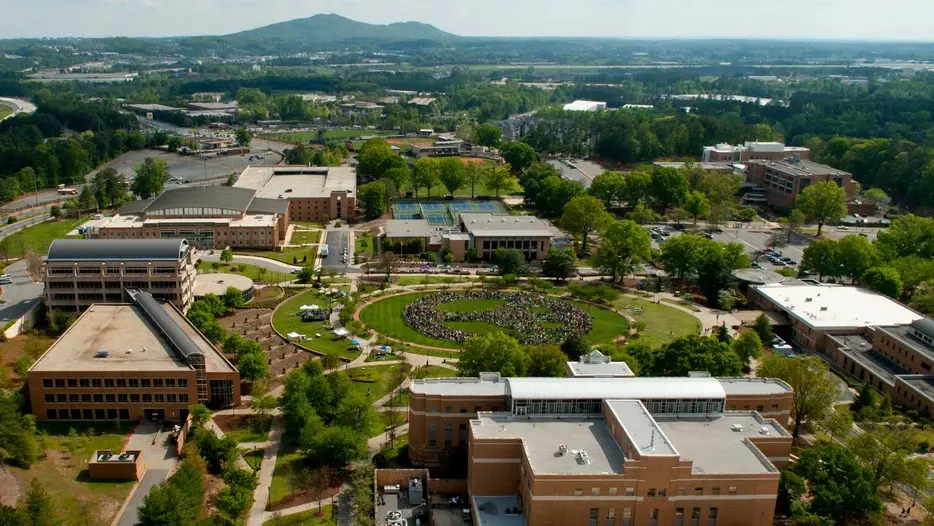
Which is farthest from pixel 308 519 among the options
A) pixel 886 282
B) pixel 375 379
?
pixel 886 282

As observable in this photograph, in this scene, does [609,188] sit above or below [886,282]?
above

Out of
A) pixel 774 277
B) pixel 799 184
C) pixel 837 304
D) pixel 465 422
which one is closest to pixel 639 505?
pixel 465 422

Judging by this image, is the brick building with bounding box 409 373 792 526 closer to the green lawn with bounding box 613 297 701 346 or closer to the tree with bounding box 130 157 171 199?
the green lawn with bounding box 613 297 701 346

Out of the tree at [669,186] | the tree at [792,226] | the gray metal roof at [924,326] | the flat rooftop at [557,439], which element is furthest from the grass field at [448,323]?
the tree at [669,186]

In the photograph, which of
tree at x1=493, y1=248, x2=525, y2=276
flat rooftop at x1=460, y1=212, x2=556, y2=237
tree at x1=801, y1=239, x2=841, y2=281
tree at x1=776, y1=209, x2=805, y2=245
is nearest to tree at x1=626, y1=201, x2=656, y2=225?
tree at x1=776, y1=209, x2=805, y2=245

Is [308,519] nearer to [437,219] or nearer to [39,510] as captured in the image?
[39,510]

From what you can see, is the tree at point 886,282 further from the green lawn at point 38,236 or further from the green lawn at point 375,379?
the green lawn at point 38,236

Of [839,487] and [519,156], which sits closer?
[839,487]
